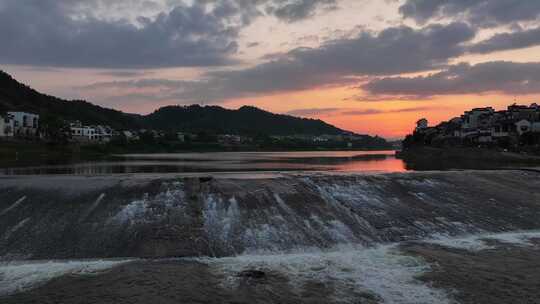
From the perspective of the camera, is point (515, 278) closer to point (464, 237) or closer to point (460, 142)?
point (464, 237)

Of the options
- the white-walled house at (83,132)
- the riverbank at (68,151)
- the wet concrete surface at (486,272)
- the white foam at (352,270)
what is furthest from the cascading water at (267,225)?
the white-walled house at (83,132)

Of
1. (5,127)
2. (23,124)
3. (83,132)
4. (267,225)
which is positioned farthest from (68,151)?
(267,225)

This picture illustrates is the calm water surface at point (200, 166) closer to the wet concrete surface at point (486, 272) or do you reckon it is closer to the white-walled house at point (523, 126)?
the wet concrete surface at point (486, 272)

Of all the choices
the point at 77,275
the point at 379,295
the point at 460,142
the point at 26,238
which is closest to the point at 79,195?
the point at 26,238

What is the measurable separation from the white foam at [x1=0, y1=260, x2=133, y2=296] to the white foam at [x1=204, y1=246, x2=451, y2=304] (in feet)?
10.7

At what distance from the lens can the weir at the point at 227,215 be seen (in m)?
13.5

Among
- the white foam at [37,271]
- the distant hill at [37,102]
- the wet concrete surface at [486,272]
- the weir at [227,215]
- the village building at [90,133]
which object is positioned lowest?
the wet concrete surface at [486,272]

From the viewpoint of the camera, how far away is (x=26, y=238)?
44.1ft

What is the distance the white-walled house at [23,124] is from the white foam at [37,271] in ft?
307

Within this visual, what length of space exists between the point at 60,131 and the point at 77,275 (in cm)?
8579

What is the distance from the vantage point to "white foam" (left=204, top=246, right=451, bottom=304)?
10.5 metres

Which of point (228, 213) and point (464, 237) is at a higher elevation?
point (228, 213)

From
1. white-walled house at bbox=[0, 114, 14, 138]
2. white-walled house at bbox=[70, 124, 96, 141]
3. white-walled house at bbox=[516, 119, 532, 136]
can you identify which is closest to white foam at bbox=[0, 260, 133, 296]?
white-walled house at bbox=[0, 114, 14, 138]

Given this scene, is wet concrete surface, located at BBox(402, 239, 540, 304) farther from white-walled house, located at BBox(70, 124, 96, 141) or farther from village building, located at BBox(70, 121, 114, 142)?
white-walled house, located at BBox(70, 124, 96, 141)
